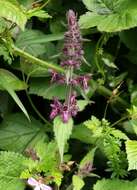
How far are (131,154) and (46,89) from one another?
414 millimetres

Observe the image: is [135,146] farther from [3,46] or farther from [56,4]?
[56,4]

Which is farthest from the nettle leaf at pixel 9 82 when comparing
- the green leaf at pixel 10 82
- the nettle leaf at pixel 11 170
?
the nettle leaf at pixel 11 170

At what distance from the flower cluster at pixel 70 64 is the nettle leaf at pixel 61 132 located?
0.02 m

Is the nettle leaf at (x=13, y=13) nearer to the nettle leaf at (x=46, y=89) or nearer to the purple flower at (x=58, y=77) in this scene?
the purple flower at (x=58, y=77)

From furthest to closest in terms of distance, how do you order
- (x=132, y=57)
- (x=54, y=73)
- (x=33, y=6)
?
(x=132, y=57)
(x=33, y=6)
(x=54, y=73)

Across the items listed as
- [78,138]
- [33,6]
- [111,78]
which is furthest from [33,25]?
[78,138]

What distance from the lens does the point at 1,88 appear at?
5.73 ft

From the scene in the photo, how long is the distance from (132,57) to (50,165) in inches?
25.0

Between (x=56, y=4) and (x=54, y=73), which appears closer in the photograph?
(x=54, y=73)

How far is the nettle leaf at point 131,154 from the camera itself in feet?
5.05

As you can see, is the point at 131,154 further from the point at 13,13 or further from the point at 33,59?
the point at 13,13

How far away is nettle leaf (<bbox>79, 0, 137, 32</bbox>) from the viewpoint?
65.9 inches

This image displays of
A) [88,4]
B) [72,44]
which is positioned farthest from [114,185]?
[88,4]

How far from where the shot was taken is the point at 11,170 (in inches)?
64.8
